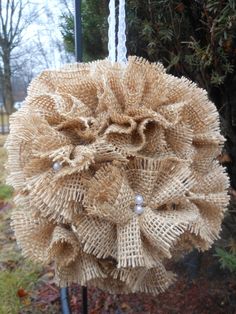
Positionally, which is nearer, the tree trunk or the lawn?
the lawn

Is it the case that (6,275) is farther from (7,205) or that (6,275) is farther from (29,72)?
(29,72)

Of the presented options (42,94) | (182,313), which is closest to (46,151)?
(42,94)

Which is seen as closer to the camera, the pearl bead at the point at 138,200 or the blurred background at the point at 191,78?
the pearl bead at the point at 138,200

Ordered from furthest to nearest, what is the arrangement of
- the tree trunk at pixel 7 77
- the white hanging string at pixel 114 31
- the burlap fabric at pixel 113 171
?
the tree trunk at pixel 7 77, the white hanging string at pixel 114 31, the burlap fabric at pixel 113 171

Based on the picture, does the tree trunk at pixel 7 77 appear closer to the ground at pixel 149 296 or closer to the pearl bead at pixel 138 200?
the ground at pixel 149 296

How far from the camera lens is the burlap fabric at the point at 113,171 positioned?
70 cm

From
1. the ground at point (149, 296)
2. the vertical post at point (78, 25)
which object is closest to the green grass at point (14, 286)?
the ground at point (149, 296)

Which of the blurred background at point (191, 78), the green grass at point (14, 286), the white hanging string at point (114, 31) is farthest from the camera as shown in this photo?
the green grass at point (14, 286)

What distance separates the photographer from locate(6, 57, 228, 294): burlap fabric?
0.70 metres

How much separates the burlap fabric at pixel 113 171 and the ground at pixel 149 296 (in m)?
0.67

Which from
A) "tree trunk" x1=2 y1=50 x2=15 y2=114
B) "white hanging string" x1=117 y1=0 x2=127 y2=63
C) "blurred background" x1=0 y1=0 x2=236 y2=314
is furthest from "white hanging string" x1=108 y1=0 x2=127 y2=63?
"tree trunk" x1=2 y1=50 x2=15 y2=114

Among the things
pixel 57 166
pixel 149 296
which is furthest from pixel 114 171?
pixel 149 296

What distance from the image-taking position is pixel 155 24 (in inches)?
46.0

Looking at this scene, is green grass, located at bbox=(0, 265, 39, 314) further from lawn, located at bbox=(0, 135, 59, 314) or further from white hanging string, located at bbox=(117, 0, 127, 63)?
white hanging string, located at bbox=(117, 0, 127, 63)
